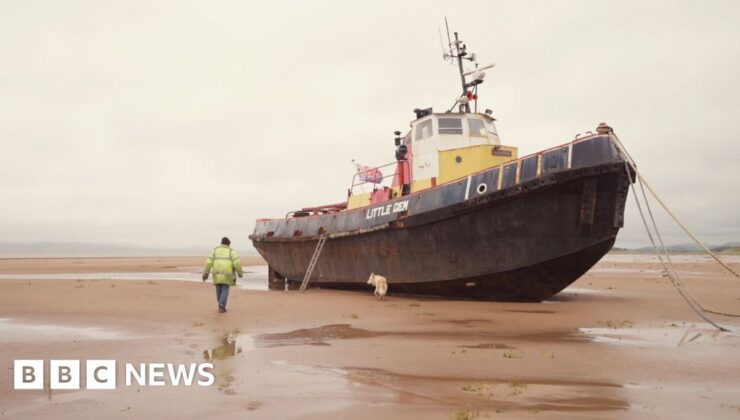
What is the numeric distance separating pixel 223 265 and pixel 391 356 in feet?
15.5

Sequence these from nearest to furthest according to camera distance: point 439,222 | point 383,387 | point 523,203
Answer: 1. point 383,387
2. point 523,203
3. point 439,222

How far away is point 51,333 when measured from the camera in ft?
22.7

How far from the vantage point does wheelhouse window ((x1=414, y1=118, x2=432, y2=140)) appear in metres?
13.1

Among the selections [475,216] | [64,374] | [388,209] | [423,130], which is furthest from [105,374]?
[423,130]

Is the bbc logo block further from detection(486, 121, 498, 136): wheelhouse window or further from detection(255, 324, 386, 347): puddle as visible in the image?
detection(486, 121, 498, 136): wheelhouse window

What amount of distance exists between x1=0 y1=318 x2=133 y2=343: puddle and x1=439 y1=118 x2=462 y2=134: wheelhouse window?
8.39m

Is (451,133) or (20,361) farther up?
(451,133)

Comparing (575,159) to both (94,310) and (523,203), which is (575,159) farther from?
(94,310)

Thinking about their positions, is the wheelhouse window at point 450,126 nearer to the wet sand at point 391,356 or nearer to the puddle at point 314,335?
the wet sand at point 391,356

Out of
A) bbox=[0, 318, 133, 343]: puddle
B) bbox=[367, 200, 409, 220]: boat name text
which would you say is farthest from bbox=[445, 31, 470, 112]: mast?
bbox=[0, 318, 133, 343]: puddle

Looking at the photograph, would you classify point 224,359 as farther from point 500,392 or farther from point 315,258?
point 315,258

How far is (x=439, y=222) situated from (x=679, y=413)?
25.5ft

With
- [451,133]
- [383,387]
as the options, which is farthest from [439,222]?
[383,387]

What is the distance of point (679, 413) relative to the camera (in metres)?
3.59
